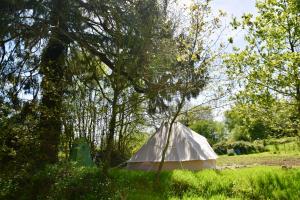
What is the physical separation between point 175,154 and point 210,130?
33.9 metres

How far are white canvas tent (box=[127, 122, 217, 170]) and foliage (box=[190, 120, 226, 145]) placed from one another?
22749mm

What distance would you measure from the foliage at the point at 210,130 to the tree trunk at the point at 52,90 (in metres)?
25.9

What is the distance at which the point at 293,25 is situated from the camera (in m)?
10.4

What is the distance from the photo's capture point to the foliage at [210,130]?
40.5 metres

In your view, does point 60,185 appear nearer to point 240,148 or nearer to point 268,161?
point 268,161

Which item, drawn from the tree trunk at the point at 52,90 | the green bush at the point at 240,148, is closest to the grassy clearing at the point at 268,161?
the green bush at the point at 240,148

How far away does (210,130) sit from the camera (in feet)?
148

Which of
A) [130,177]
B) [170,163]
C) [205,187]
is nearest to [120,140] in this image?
[170,163]

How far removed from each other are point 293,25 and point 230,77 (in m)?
2.82

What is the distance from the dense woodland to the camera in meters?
8.23

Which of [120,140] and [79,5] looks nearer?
[79,5]

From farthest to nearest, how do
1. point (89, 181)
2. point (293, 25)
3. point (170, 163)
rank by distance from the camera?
point (170, 163), point (293, 25), point (89, 181)

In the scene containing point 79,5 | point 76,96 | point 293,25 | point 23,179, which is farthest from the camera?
point 76,96

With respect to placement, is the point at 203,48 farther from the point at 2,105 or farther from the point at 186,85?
the point at 2,105
